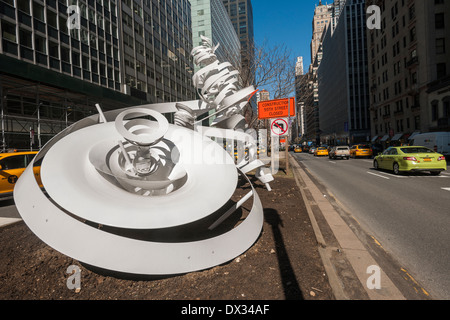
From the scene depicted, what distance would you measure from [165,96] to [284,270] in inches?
2020

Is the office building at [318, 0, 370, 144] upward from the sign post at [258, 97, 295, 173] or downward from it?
upward

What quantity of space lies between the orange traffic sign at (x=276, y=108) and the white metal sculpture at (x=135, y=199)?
696 centimetres

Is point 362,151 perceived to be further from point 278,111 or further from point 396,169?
point 278,111

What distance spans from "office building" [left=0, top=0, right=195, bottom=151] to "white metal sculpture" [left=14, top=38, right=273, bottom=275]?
15.4 metres

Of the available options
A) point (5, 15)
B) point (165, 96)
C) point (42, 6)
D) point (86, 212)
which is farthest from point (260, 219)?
point (165, 96)

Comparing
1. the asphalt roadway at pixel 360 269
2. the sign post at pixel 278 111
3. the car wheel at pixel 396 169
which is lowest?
the asphalt roadway at pixel 360 269

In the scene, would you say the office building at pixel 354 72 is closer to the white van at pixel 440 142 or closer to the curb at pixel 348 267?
the white van at pixel 440 142

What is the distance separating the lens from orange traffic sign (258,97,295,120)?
12.1m

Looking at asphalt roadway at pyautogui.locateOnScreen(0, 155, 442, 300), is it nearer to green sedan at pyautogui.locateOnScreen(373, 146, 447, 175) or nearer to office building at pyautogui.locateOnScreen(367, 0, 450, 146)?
green sedan at pyautogui.locateOnScreen(373, 146, 447, 175)

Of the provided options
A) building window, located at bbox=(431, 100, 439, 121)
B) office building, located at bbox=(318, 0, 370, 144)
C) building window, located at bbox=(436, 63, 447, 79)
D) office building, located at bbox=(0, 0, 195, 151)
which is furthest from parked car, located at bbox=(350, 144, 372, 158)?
office building, located at bbox=(318, 0, 370, 144)

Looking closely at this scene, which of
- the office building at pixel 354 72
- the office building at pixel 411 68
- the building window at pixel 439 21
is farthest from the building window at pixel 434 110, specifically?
the office building at pixel 354 72

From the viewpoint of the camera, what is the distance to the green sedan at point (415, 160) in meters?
12.6

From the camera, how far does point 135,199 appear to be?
387cm
